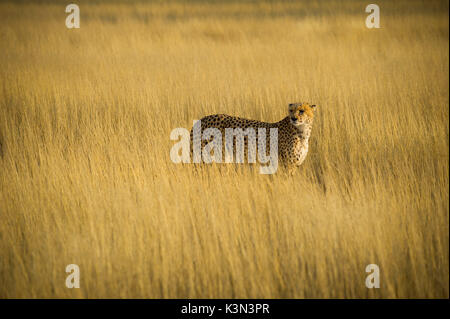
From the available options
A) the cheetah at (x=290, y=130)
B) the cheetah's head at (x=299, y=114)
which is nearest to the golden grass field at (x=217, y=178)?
the cheetah at (x=290, y=130)

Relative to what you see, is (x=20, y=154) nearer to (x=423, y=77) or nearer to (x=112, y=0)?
(x=423, y=77)

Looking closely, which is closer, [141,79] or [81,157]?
[81,157]

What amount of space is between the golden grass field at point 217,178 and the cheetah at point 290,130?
22 centimetres

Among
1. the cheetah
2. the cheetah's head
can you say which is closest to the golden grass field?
the cheetah

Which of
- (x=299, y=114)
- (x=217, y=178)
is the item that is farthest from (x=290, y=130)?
(x=217, y=178)

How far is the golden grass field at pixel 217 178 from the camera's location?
253 cm

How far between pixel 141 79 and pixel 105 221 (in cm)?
408

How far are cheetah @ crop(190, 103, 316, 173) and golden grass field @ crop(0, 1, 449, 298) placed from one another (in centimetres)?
22

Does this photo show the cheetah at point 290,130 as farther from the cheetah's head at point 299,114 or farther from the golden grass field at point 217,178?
the golden grass field at point 217,178

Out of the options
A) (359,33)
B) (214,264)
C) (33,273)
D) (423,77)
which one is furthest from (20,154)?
(359,33)

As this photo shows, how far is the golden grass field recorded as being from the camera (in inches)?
99.7

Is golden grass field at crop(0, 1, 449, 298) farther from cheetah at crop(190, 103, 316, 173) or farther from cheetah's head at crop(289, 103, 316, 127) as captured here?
cheetah's head at crop(289, 103, 316, 127)

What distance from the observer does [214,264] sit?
2.57 metres

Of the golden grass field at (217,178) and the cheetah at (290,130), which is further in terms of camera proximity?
the cheetah at (290,130)
